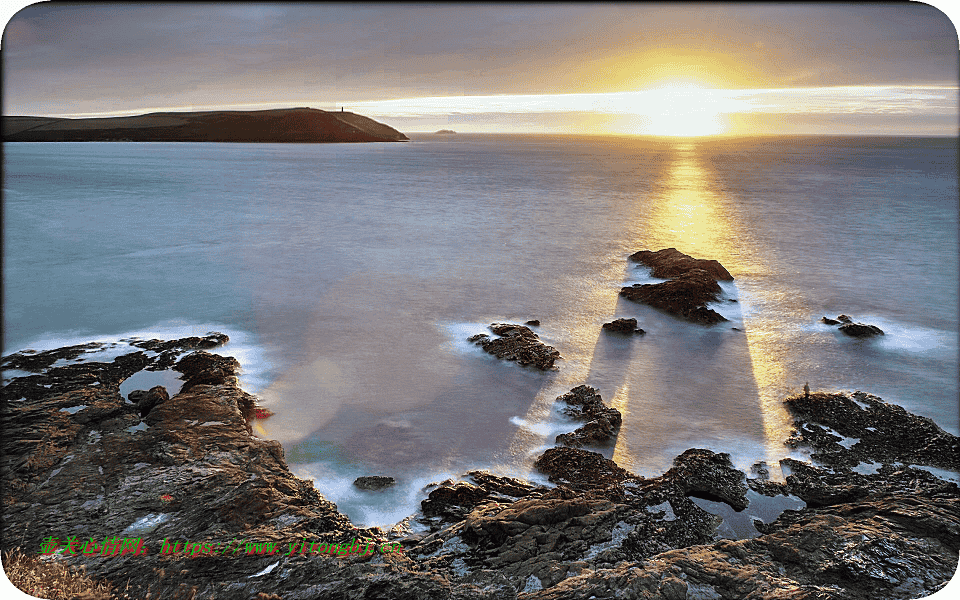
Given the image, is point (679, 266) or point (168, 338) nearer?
point (168, 338)

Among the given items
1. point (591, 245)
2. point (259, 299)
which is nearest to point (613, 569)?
point (259, 299)

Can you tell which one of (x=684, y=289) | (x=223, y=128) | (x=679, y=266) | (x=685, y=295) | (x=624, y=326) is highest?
(x=223, y=128)

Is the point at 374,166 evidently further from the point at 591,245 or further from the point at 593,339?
the point at 593,339

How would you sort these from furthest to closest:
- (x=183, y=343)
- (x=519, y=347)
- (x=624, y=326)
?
(x=624, y=326) → (x=519, y=347) → (x=183, y=343)

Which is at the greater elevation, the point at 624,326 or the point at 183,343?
the point at 624,326

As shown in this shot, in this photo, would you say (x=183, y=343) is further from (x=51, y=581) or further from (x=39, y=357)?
(x=51, y=581)

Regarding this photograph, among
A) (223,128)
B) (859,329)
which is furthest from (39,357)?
(223,128)

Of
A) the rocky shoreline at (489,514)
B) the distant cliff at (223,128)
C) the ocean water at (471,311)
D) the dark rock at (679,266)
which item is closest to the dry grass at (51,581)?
the rocky shoreline at (489,514)
